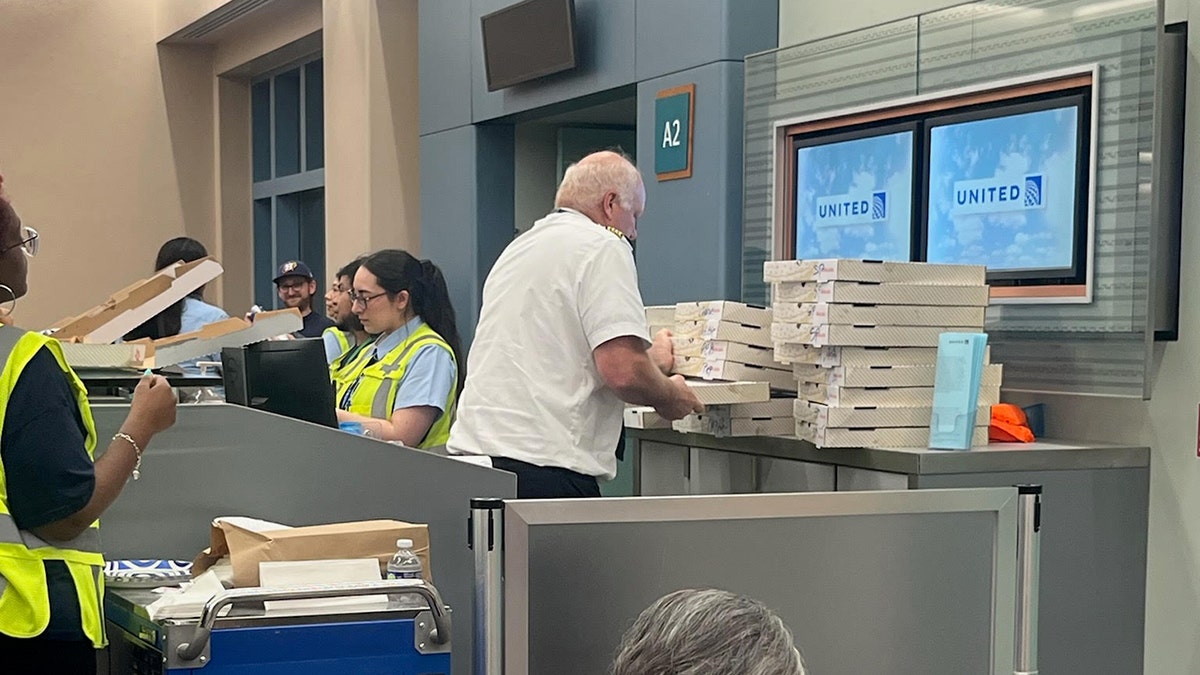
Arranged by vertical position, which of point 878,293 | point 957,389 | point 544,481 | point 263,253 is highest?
point 263,253

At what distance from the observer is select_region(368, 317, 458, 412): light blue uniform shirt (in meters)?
4.37

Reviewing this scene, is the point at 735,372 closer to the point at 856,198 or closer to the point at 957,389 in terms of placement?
the point at 957,389

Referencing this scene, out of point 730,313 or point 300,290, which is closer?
point 730,313

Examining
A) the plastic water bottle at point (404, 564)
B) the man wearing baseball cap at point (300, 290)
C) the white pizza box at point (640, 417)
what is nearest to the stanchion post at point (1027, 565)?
the plastic water bottle at point (404, 564)

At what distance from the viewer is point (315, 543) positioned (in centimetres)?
243

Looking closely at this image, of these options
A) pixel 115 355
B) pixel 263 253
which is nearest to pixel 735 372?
pixel 115 355

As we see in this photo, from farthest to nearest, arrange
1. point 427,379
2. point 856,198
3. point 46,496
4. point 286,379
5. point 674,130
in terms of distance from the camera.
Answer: point 674,130
point 856,198
point 427,379
point 286,379
point 46,496

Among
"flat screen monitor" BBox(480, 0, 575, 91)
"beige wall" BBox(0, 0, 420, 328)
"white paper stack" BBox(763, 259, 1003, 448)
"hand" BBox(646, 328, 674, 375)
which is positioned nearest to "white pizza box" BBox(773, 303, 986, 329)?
"white paper stack" BBox(763, 259, 1003, 448)

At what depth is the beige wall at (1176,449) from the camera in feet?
11.4

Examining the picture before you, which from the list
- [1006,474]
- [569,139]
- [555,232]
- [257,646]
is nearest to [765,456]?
[1006,474]

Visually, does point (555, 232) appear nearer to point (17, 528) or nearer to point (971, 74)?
point (971, 74)

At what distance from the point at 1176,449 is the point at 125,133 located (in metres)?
8.88

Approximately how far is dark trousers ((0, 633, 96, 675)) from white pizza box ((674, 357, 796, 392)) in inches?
80.7

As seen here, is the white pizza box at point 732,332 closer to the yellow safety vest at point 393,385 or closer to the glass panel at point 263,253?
the yellow safety vest at point 393,385
